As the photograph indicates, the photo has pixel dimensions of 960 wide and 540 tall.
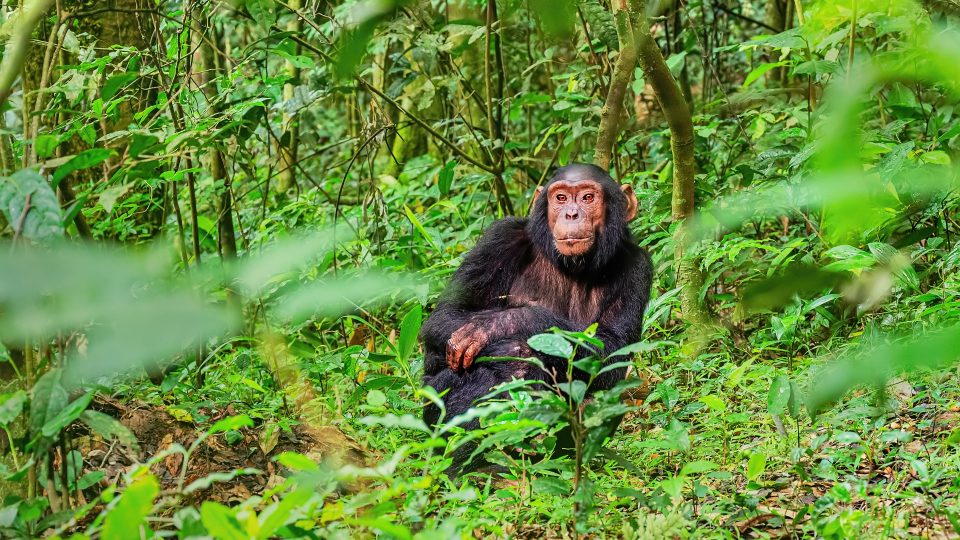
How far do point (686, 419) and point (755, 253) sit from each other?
1.64m

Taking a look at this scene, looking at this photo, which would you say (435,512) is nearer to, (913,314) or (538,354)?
(538,354)

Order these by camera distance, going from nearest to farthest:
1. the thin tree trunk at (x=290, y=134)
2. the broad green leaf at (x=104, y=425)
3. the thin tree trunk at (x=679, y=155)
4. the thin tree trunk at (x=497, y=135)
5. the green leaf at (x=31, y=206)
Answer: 1. the green leaf at (x=31, y=206)
2. the broad green leaf at (x=104, y=425)
3. the thin tree trunk at (x=679, y=155)
4. the thin tree trunk at (x=497, y=135)
5. the thin tree trunk at (x=290, y=134)

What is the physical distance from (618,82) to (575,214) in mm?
807

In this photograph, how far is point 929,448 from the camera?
3418 mm

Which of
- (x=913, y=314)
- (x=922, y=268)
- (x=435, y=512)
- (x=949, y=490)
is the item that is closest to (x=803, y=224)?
(x=922, y=268)

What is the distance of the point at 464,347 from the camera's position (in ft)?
13.6

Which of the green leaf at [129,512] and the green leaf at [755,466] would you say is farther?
the green leaf at [755,466]

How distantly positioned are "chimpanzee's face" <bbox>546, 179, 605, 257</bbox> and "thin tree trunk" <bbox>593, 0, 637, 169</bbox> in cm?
54

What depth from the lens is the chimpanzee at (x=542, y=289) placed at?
13.6 ft

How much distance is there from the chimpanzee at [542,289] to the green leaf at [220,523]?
6.79ft

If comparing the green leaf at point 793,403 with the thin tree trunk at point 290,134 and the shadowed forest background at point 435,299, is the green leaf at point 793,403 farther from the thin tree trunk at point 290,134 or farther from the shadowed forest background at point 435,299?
the thin tree trunk at point 290,134

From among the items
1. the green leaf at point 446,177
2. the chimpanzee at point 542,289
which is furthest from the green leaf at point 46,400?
the green leaf at point 446,177

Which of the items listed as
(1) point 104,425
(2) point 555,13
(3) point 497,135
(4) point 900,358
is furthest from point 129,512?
(3) point 497,135

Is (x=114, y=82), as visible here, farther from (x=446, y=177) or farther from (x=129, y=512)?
(x=446, y=177)
